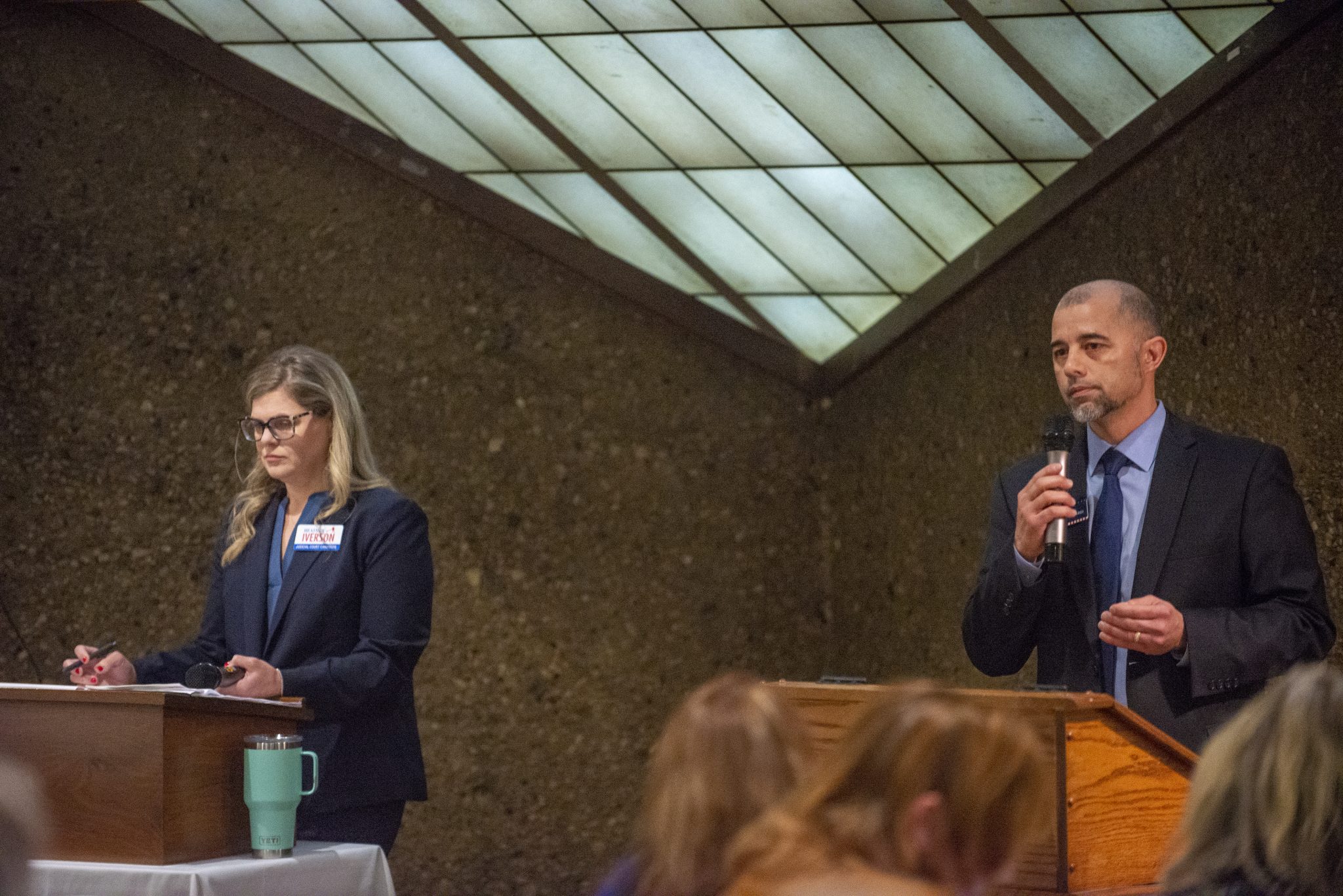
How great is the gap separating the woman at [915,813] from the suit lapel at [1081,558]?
5.12 ft

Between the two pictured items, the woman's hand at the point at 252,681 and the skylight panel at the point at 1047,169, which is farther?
the skylight panel at the point at 1047,169

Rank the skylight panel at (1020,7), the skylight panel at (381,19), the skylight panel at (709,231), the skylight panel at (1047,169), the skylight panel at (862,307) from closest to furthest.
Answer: the skylight panel at (1020,7) → the skylight panel at (1047,169) → the skylight panel at (381,19) → the skylight panel at (709,231) → the skylight panel at (862,307)

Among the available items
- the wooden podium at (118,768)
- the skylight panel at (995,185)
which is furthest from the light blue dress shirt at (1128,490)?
the skylight panel at (995,185)

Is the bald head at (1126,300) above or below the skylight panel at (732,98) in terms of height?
below

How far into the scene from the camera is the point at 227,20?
620 centimetres

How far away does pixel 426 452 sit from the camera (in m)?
6.53

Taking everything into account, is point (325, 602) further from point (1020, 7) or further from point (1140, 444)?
point (1020, 7)

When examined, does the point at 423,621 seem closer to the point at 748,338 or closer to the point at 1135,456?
the point at 1135,456

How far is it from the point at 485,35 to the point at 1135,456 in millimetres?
3310

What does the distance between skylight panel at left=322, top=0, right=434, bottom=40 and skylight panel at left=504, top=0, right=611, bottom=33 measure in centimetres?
44

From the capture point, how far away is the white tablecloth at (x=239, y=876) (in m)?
2.60

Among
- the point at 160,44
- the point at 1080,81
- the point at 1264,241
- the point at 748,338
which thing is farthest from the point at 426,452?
the point at 1264,241

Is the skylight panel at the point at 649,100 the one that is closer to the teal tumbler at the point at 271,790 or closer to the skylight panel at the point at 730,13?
the skylight panel at the point at 730,13

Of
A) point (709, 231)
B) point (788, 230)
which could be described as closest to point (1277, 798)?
point (788, 230)
